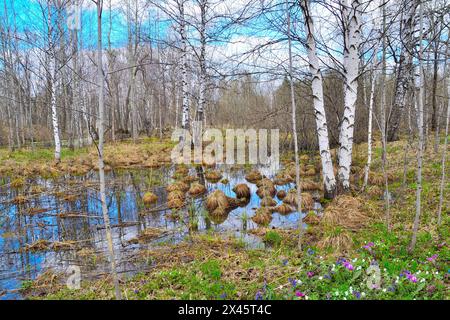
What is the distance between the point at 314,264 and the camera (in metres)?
3.78

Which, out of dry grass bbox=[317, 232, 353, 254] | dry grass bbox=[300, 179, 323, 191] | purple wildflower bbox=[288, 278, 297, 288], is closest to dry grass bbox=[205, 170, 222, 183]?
dry grass bbox=[300, 179, 323, 191]

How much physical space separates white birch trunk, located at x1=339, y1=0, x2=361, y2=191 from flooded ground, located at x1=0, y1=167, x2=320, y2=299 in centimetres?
164

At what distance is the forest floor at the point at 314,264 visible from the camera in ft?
10.3

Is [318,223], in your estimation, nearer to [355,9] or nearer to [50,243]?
[355,9]

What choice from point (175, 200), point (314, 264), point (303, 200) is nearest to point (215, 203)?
point (175, 200)

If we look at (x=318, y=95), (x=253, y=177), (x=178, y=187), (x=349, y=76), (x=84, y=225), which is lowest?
(x=84, y=225)

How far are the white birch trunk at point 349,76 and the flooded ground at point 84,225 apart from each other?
1.64 m

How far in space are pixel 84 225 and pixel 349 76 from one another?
6.78m

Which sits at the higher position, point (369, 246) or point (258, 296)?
point (369, 246)

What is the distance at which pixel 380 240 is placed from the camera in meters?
4.46

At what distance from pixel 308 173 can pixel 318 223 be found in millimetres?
5359

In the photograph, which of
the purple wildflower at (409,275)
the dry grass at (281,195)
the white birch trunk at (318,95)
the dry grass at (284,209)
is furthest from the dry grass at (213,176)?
the purple wildflower at (409,275)

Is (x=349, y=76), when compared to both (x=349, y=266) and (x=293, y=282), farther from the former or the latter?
(x=293, y=282)
